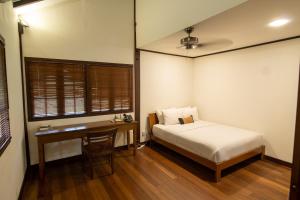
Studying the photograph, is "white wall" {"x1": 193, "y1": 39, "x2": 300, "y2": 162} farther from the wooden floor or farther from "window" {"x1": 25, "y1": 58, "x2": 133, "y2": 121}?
"window" {"x1": 25, "y1": 58, "x2": 133, "y2": 121}

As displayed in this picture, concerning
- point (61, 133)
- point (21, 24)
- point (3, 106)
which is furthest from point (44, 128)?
point (21, 24)

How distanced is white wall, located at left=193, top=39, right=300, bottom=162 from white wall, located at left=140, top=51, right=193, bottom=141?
611mm

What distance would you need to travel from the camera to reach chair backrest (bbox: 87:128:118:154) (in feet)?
8.08

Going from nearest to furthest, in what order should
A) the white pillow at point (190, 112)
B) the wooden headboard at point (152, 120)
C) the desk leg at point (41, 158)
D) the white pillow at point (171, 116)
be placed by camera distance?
the desk leg at point (41, 158)
the white pillow at point (171, 116)
the wooden headboard at point (152, 120)
the white pillow at point (190, 112)

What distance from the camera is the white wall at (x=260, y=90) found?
289 cm

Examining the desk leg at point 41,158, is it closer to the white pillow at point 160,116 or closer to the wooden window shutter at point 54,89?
the wooden window shutter at point 54,89

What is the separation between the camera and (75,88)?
3.08m

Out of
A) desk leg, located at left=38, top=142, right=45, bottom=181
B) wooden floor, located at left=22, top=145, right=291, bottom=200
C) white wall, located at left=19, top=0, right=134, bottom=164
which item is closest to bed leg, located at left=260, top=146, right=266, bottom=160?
wooden floor, located at left=22, top=145, right=291, bottom=200

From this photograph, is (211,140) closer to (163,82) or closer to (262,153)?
(262,153)

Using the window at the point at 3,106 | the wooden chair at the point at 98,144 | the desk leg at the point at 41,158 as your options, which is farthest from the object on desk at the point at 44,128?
the window at the point at 3,106

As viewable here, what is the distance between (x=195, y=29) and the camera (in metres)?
2.42

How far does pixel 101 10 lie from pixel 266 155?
4.26 meters

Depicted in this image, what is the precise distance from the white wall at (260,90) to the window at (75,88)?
7.01 ft

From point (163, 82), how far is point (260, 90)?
206 cm
